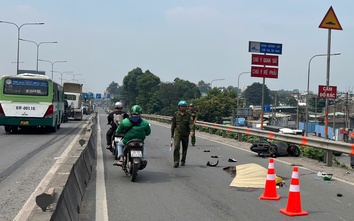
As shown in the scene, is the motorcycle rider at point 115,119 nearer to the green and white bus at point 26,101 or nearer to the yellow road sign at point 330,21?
the yellow road sign at point 330,21

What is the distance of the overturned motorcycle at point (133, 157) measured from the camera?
9.33m

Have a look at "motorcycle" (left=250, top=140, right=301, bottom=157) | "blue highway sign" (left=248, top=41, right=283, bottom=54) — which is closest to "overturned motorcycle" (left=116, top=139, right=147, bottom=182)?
"motorcycle" (left=250, top=140, right=301, bottom=157)

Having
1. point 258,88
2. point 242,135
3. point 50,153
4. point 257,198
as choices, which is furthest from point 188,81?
point 257,198

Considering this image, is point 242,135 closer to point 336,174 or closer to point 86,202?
point 336,174

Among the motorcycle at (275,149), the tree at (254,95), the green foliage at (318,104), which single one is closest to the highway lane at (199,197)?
the motorcycle at (275,149)

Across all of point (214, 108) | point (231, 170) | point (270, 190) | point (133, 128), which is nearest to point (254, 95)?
point (214, 108)

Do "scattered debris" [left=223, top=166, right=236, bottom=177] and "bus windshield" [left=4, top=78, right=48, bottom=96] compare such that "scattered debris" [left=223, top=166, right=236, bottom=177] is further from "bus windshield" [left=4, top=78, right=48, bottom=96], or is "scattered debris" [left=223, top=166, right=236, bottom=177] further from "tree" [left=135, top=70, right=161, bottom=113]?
"tree" [left=135, top=70, right=161, bottom=113]

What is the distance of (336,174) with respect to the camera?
1127 centimetres

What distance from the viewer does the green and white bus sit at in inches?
868

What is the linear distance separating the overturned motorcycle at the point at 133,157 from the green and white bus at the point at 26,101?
45.6 feet

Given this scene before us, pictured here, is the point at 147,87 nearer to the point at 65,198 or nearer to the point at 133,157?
the point at 133,157

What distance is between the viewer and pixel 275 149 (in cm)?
1507

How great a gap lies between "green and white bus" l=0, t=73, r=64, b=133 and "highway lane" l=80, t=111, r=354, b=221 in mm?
11795

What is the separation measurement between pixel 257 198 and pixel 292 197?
45.5 inches
